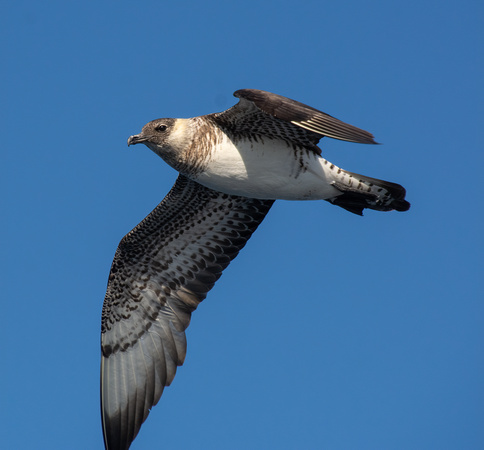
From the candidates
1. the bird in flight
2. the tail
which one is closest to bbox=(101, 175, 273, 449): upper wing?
the bird in flight

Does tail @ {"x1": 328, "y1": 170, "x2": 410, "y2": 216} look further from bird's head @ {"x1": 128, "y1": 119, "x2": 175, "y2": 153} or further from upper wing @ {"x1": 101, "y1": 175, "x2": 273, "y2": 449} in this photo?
bird's head @ {"x1": 128, "y1": 119, "x2": 175, "y2": 153}

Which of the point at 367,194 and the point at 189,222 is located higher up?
the point at 367,194

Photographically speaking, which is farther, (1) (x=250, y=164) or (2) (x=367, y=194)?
(2) (x=367, y=194)

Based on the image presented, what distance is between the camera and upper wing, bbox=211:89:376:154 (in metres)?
8.77

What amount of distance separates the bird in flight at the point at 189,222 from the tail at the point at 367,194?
0.04 feet

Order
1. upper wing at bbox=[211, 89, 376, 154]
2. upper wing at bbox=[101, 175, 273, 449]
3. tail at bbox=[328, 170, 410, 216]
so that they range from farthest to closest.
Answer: upper wing at bbox=[101, 175, 273, 449] → tail at bbox=[328, 170, 410, 216] → upper wing at bbox=[211, 89, 376, 154]

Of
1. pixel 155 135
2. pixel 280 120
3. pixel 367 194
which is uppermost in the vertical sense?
pixel 367 194

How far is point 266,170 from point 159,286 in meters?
Result: 2.81

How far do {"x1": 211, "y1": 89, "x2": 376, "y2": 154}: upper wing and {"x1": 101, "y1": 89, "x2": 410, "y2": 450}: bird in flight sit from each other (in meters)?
0.03

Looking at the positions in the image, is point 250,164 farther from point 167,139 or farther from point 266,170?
point 167,139

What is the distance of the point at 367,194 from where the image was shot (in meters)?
10.4

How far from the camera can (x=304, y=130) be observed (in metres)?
9.65

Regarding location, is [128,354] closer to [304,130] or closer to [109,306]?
[109,306]

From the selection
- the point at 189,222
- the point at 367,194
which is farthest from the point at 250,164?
the point at 189,222
